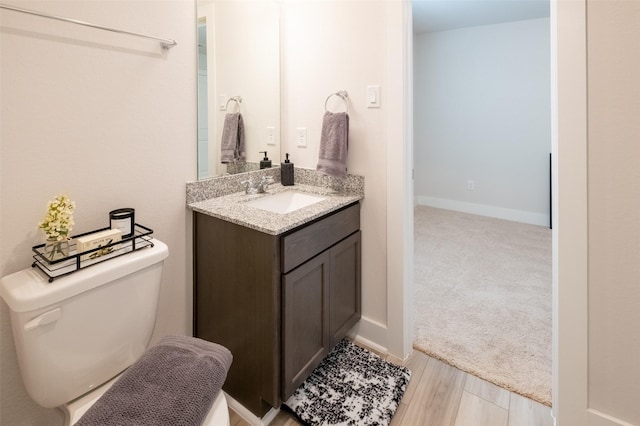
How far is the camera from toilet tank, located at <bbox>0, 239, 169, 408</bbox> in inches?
35.9

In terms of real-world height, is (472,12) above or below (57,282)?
above

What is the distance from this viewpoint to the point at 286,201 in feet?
6.15

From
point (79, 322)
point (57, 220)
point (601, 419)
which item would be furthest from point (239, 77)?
point (601, 419)

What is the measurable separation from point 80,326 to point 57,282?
0.50 ft

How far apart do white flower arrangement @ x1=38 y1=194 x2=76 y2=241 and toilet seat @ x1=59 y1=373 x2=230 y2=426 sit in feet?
1.64

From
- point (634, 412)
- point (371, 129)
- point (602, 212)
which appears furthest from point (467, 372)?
point (371, 129)

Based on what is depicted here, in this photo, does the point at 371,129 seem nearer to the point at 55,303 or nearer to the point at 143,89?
the point at 143,89

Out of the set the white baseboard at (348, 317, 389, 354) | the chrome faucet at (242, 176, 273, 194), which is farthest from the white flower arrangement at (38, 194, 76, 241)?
the white baseboard at (348, 317, 389, 354)

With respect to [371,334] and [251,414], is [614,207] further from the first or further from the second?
[251,414]

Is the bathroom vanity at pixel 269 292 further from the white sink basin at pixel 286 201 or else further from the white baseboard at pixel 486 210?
the white baseboard at pixel 486 210

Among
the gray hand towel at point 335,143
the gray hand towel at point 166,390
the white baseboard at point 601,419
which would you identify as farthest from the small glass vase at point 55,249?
the white baseboard at point 601,419

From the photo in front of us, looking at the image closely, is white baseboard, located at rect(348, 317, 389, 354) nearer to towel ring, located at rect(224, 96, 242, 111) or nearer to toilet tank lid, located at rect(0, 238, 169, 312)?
toilet tank lid, located at rect(0, 238, 169, 312)

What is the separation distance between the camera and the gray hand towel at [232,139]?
1.76m

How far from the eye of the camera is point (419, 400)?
1514 millimetres
